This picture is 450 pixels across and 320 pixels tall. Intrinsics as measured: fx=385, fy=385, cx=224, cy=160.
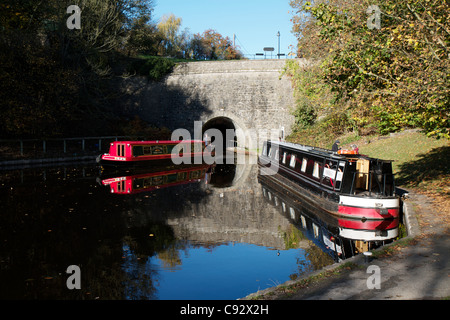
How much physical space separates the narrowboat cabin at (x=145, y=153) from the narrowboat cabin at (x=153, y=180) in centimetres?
113

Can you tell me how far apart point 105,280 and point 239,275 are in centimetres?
226

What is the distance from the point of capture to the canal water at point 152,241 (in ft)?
20.3

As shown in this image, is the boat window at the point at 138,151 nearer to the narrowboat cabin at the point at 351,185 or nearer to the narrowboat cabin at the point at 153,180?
the narrowboat cabin at the point at 153,180

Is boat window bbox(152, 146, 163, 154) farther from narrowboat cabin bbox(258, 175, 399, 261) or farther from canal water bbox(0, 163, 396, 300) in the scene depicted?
narrowboat cabin bbox(258, 175, 399, 261)

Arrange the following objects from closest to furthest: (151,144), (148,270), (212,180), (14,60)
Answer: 1. (148,270)
2. (212,180)
3. (14,60)
4. (151,144)

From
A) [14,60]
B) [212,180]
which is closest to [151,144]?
[212,180]

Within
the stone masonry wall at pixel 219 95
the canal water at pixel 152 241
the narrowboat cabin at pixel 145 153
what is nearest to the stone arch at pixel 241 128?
the stone masonry wall at pixel 219 95

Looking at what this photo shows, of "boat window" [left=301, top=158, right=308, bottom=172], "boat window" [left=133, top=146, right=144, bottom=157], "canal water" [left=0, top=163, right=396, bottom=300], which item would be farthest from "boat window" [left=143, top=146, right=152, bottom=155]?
"boat window" [left=301, top=158, right=308, bottom=172]

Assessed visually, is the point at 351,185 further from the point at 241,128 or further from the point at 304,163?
the point at 241,128

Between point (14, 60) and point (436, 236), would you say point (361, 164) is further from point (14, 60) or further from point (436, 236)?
point (14, 60)

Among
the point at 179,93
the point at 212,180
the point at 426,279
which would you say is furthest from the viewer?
the point at 179,93

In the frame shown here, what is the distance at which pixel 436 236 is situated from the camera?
7.08 m

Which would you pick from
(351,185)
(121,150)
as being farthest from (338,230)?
(121,150)

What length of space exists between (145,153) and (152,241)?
40.1 feet
